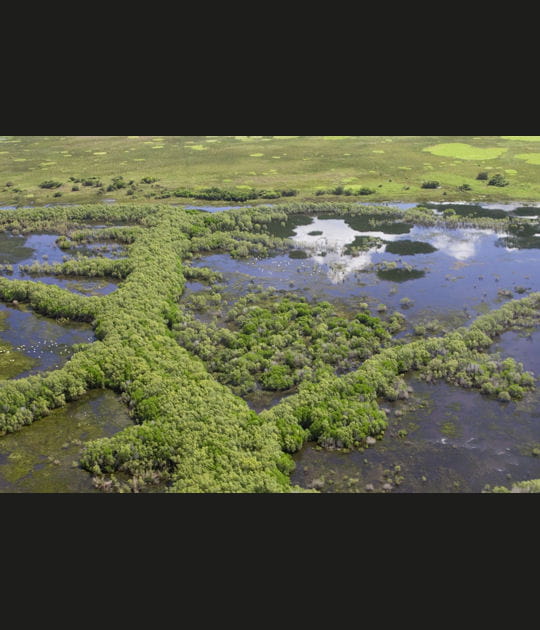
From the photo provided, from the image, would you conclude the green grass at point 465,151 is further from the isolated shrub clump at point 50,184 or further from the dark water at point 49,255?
the dark water at point 49,255

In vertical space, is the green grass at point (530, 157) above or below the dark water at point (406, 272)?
above

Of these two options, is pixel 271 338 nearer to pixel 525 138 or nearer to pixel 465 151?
pixel 465 151

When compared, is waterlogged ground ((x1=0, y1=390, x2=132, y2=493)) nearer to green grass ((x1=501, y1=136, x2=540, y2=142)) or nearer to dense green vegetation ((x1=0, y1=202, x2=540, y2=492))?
dense green vegetation ((x1=0, y1=202, x2=540, y2=492))

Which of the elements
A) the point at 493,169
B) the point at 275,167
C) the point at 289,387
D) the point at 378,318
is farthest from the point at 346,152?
the point at 289,387

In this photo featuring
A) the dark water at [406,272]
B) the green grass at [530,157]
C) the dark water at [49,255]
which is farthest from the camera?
the green grass at [530,157]

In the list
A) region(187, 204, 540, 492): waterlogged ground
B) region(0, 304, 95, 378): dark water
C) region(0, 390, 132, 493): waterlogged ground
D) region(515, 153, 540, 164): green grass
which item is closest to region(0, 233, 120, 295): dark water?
region(0, 304, 95, 378): dark water

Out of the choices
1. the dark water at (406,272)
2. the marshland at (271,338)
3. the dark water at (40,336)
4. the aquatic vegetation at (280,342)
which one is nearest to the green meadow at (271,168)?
the marshland at (271,338)

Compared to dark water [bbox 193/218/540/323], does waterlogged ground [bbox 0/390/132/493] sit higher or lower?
lower
